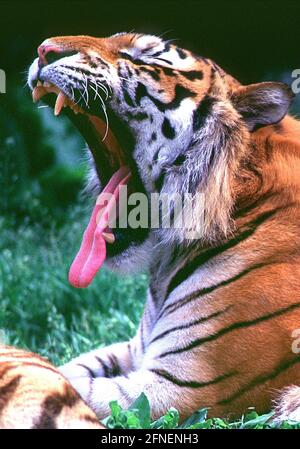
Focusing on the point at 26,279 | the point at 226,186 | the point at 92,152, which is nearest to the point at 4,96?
the point at 26,279

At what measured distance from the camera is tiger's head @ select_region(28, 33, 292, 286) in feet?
11.1

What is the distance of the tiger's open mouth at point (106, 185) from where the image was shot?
3.51 m

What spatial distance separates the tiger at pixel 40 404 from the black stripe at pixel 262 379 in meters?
0.65

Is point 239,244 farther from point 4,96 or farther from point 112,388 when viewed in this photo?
point 4,96

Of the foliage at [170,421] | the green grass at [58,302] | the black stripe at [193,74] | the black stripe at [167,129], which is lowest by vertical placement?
the green grass at [58,302]

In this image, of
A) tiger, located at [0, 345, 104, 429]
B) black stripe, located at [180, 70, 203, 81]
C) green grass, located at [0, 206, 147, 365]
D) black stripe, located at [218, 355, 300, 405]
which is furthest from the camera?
green grass, located at [0, 206, 147, 365]

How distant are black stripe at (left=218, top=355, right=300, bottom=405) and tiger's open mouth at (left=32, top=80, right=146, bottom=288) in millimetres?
650

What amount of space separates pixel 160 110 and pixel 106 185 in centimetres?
34

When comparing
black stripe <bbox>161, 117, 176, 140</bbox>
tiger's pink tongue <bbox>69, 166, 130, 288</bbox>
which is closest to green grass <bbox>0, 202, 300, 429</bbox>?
tiger's pink tongue <bbox>69, 166, 130, 288</bbox>

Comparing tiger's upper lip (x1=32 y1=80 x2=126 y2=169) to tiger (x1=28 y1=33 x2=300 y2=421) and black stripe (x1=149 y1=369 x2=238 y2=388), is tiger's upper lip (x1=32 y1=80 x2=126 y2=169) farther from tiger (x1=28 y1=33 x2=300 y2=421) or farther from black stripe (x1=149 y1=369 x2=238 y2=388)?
black stripe (x1=149 y1=369 x2=238 y2=388)

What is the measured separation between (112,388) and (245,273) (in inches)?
20.5

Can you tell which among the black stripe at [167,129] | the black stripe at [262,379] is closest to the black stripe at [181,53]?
the black stripe at [167,129]

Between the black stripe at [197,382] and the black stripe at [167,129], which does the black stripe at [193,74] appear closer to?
the black stripe at [167,129]

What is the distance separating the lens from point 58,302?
489cm
